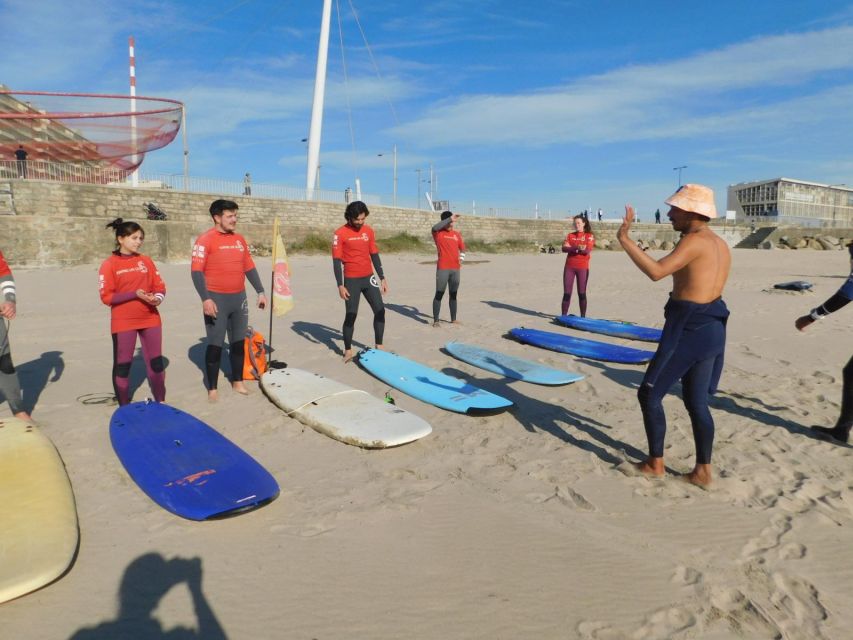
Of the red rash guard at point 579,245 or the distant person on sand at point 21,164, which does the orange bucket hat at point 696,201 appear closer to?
the red rash guard at point 579,245

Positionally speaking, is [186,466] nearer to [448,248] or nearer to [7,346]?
[7,346]

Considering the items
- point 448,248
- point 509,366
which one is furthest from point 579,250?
point 509,366

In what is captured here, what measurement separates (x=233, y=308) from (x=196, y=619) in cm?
331

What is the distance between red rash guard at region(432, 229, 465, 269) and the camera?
8.41 metres

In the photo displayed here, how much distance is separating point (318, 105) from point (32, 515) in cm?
2293

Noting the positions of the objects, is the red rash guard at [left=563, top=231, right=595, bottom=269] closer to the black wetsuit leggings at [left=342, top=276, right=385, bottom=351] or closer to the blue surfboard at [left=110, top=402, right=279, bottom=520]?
the black wetsuit leggings at [left=342, top=276, right=385, bottom=351]

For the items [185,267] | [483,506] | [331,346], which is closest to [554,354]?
[331,346]

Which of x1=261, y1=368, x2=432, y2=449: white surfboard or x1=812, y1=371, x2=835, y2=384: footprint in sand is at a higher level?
x1=812, y1=371, x2=835, y2=384: footprint in sand

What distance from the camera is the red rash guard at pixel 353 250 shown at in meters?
6.34

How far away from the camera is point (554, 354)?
715cm

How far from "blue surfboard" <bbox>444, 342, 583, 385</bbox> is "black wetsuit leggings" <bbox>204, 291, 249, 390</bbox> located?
2.70m

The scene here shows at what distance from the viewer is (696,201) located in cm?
311

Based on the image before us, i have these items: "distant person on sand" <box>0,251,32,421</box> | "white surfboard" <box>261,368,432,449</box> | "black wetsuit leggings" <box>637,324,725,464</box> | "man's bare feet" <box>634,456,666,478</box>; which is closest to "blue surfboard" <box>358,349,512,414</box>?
"white surfboard" <box>261,368,432,449</box>

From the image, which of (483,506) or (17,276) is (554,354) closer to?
(483,506)
